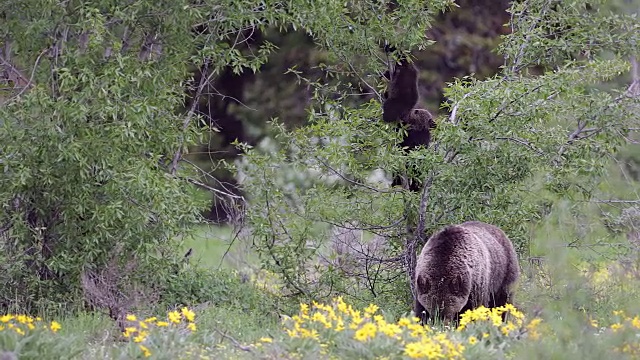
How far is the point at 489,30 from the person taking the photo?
88.8ft

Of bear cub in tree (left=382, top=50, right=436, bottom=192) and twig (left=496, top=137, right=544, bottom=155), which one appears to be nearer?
twig (left=496, top=137, right=544, bottom=155)

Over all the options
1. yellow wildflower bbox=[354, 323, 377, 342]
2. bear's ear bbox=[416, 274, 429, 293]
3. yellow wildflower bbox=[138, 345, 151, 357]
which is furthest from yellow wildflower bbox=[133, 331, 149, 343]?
bear's ear bbox=[416, 274, 429, 293]

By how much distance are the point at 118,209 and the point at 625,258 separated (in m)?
5.83

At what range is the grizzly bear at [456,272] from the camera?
→ 10.2 metres

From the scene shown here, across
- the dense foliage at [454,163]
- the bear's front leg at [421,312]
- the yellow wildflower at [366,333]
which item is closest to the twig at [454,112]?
the dense foliage at [454,163]

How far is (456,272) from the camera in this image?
1026cm

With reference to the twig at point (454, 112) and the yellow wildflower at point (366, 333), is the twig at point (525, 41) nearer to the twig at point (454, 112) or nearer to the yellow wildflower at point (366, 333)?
the twig at point (454, 112)

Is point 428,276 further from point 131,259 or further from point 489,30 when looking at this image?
point 489,30

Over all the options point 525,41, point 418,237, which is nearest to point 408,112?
point 418,237

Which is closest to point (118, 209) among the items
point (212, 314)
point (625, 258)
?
point (212, 314)

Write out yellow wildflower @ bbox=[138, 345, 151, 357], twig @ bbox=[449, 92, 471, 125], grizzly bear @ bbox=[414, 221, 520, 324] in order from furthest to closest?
twig @ bbox=[449, 92, 471, 125], grizzly bear @ bbox=[414, 221, 520, 324], yellow wildflower @ bbox=[138, 345, 151, 357]

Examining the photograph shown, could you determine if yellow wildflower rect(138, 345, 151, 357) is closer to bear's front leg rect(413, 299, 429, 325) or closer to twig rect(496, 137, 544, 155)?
bear's front leg rect(413, 299, 429, 325)

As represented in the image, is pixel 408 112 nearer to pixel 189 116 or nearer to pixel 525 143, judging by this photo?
pixel 525 143

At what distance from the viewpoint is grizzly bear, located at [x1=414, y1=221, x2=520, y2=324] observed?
1023 centimetres
